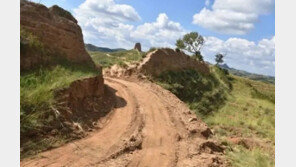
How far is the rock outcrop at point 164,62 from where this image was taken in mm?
23284

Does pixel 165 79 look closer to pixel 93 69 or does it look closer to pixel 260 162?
pixel 93 69

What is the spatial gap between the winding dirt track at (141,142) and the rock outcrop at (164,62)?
6.54m

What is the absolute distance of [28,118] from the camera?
8.16 metres

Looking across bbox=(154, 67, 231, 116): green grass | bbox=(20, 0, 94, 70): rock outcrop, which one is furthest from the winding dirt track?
bbox=(154, 67, 231, 116): green grass

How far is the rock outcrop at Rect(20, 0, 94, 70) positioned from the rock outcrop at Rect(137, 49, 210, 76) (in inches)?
311

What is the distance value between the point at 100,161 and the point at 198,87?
1942cm

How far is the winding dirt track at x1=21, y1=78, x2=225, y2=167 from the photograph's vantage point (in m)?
8.75

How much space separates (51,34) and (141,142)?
5.58m

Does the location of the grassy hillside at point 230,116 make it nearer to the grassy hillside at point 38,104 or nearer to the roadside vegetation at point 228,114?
the roadside vegetation at point 228,114

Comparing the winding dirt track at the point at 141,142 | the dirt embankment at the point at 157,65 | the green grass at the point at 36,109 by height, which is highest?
the dirt embankment at the point at 157,65

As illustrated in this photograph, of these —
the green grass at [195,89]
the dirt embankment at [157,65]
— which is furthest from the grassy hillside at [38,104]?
the green grass at [195,89]

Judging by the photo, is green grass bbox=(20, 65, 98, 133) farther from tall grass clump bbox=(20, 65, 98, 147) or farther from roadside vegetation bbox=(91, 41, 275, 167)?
roadside vegetation bbox=(91, 41, 275, 167)

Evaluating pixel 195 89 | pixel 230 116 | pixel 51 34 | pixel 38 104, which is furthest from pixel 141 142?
pixel 195 89

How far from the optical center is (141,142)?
10.8 meters
